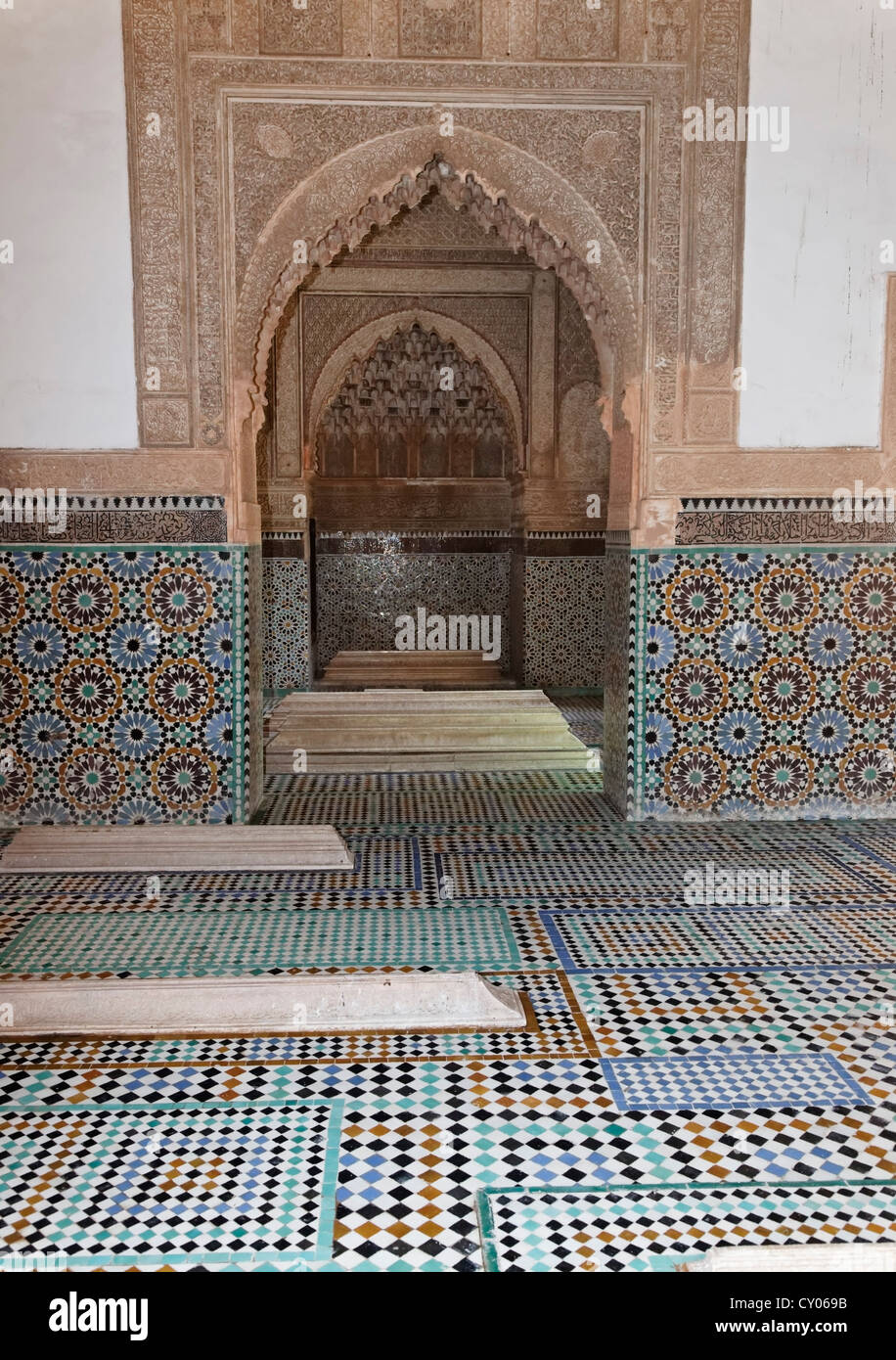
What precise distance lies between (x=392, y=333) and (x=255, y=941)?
481 centimetres

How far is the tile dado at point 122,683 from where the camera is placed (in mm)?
3441

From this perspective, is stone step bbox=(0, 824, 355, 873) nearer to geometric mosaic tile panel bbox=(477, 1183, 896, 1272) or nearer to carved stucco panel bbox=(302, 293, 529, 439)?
geometric mosaic tile panel bbox=(477, 1183, 896, 1272)

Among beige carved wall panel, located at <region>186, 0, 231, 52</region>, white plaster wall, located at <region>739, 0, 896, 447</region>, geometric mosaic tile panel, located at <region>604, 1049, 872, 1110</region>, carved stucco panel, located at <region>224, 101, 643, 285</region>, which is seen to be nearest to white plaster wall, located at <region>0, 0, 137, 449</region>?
beige carved wall panel, located at <region>186, 0, 231, 52</region>

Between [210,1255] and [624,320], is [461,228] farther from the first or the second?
[210,1255]

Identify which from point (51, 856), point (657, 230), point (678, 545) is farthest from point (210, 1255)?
point (657, 230)

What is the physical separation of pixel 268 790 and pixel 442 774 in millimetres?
682

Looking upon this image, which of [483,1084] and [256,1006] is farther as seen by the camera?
[256,1006]

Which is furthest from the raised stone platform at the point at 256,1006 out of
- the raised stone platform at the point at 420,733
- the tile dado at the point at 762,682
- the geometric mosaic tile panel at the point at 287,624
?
the geometric mosaic tile panel at the point at 287,624

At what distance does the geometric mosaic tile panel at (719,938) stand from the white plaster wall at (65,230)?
1.97m

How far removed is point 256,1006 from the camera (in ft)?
7.17

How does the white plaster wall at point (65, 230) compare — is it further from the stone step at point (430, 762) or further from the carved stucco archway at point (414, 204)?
the stone step at point (430, 762)

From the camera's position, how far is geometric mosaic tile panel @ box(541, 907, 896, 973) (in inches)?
96.5

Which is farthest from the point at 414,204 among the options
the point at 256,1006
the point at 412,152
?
the point at 256,1006

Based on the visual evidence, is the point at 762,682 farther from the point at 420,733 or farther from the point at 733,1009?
the point at 420,733
